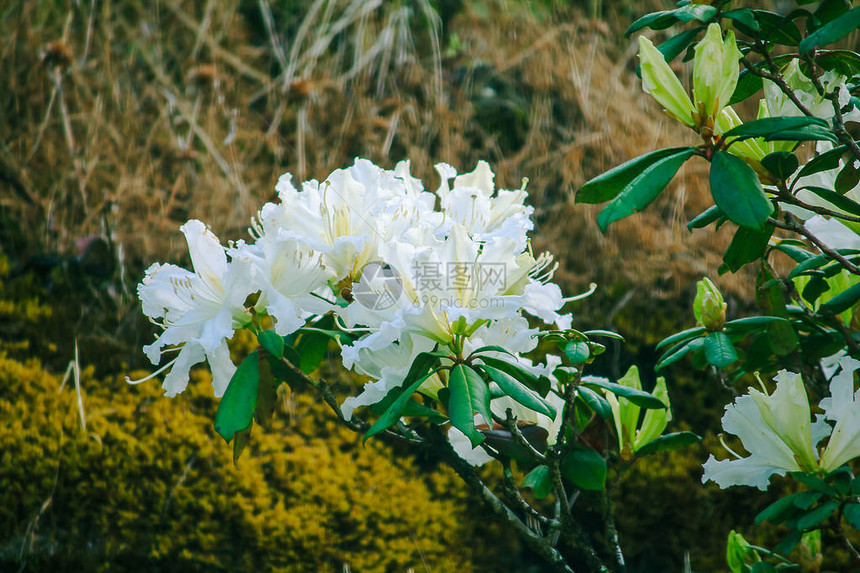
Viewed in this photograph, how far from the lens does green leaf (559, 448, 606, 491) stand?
3.53 feet

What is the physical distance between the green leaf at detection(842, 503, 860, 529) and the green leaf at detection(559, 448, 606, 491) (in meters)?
0.32

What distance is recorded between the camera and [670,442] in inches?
45.6

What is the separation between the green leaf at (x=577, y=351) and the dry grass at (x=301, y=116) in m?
1.67

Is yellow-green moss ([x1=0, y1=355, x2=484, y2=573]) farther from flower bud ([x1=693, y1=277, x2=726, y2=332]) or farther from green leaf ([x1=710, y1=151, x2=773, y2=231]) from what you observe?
green leaf ([x1=710, y1=151, x2=773, y2=231])

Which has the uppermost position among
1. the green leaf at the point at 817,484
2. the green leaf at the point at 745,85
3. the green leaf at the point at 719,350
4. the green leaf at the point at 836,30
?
the green leaf at the point at 745,85

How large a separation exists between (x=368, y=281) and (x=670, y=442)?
0.60 metres

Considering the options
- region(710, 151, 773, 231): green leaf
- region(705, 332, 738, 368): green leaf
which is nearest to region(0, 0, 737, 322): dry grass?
region(705, 332, 738, 368): green leaf

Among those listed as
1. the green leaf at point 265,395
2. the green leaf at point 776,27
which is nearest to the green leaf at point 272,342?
the green leaf at point 265,395

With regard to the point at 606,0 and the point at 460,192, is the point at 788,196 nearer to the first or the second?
the point at 460,192

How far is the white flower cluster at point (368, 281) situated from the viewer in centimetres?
88

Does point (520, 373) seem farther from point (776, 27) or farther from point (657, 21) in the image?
point (776, 27)

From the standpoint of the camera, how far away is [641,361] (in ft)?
7.92

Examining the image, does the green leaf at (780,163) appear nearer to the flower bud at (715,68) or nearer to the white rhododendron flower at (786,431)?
the flower bud at (715,68)

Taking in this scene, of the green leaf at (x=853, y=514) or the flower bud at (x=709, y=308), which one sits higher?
the flower bud at (x=709, y=308)
